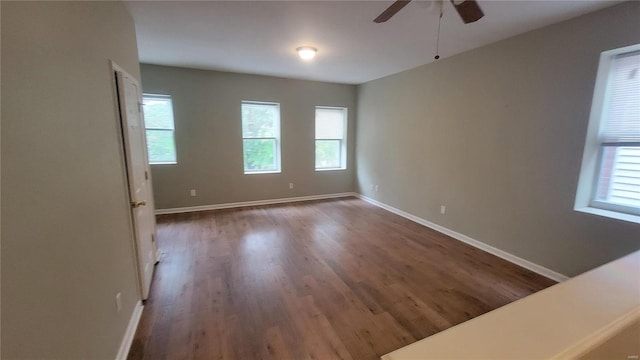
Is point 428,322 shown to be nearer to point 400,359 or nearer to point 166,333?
point 400,359

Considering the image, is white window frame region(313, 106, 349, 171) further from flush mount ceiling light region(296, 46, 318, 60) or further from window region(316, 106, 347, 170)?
flush mount ceiling light region(296, 46, 318, 60)

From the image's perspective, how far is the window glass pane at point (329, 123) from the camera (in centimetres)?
572

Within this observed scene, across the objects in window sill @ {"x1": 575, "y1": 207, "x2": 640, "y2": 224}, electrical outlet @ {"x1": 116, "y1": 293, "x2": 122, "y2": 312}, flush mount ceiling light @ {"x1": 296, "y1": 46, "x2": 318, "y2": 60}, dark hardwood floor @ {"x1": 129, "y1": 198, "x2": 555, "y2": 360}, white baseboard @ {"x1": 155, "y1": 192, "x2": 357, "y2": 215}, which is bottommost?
dark hardwood floor @ {"x1": 129, "y1": 198, "x2": 555, "y2": 360}

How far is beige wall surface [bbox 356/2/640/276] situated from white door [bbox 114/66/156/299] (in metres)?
3.20

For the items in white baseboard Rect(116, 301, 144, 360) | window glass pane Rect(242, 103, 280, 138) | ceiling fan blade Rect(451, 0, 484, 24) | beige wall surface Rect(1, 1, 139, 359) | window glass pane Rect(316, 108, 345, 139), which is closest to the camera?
beige wall surface Rect(1, 1, 139, 359)

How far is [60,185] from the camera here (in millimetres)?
1092

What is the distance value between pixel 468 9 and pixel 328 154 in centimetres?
443

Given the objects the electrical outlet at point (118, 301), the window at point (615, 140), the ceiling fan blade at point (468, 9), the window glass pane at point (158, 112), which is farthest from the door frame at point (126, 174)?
the window at point (615, 140)

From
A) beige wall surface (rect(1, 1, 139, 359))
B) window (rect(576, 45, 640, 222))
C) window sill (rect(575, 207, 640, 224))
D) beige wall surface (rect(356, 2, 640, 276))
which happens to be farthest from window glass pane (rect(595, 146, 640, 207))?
beige wall surface (rect(1, 1, 139, 359))

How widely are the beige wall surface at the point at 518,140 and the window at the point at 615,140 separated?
3.3 inches

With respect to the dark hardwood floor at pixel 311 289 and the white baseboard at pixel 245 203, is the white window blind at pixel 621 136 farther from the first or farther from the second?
the white baseboard at pixel 245 203

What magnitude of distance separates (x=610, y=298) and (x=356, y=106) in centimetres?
550

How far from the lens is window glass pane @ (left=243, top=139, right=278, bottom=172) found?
5.14m

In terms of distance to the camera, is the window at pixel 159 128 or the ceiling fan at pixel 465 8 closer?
the ceiling fan at pixel 465 8
